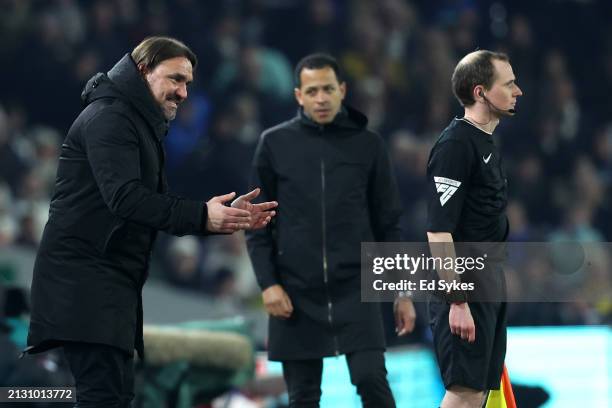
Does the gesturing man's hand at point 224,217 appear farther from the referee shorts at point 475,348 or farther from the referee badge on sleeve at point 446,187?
the referee shorts at point 475,348

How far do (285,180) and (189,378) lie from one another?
1.62 metres

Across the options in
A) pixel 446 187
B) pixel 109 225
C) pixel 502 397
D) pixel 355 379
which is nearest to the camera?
pixel 109 225

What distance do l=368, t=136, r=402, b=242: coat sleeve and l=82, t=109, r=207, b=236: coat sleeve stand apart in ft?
4.85

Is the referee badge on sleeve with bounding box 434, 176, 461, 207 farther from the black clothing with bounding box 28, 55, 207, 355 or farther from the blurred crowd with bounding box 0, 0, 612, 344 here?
the blurred crowd with bounding box 0, 0, 612, 344

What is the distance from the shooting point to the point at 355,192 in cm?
550

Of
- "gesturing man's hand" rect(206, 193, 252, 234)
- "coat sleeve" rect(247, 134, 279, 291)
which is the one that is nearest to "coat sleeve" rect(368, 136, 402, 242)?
"coat sleeve" rect(247, 134, 279, 291)

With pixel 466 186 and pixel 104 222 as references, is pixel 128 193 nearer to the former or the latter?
pixel 104 222

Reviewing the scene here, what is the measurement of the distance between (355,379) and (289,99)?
6.91 meters

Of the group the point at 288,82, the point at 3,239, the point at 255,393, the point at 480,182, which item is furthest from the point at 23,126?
the point at 480,182

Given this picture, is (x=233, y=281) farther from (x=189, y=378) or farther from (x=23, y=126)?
(x=189, y=378)

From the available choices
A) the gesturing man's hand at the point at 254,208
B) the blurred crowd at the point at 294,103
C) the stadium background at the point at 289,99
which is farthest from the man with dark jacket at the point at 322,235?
the blurred crowd at the point at 294,103

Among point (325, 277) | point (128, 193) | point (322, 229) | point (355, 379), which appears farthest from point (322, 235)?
point (128, 193)

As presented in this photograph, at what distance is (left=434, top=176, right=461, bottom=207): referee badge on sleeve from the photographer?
181 inches

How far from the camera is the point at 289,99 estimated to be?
1197cm
